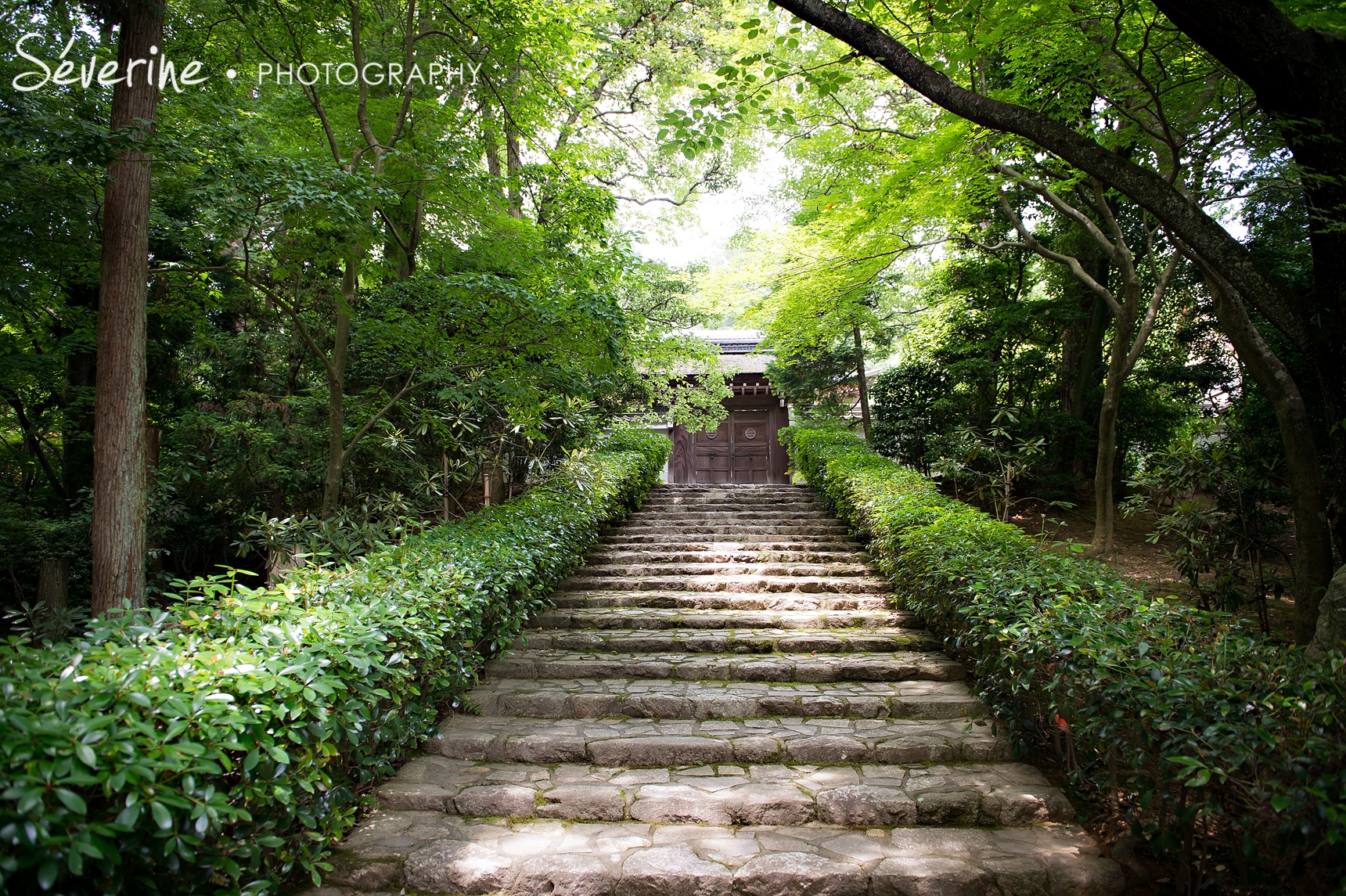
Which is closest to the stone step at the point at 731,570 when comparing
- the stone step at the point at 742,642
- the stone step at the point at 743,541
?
the stone step at the point at 743,541

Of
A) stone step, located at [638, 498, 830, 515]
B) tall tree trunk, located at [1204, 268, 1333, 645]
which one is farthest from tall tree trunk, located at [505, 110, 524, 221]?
tall tree trunk, located at [1204, 268, 1333, 645]

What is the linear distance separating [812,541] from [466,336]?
514 cm

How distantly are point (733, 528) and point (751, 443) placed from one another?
867 cm

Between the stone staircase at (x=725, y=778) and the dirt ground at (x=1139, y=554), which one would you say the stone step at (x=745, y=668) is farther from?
the dirt ground at (x=1139, y=554)

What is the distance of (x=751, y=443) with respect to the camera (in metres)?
18.3

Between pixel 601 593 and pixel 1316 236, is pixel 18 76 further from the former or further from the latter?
pixel 1316 236

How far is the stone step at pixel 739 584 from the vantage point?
716 cm

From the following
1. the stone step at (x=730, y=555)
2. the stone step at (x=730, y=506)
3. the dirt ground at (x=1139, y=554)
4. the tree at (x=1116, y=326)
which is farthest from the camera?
the stone step at (x=730, y=506)

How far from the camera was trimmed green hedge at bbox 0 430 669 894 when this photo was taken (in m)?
1.88

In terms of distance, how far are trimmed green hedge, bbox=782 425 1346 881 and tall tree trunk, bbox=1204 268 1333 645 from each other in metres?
1.01

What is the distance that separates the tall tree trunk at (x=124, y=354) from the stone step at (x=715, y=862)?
3.57m

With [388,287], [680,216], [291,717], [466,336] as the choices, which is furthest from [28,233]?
[680,216]

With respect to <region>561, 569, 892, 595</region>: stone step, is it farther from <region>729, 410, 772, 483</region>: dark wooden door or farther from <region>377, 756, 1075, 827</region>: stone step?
<region>729, 410, 772, 483</region>: dark wooden door

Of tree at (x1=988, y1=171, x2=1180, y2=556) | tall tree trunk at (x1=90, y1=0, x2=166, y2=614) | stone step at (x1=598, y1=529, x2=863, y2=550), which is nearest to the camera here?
tall tree trunk at (x1=90, y1=0, x2=166, y2=614)
